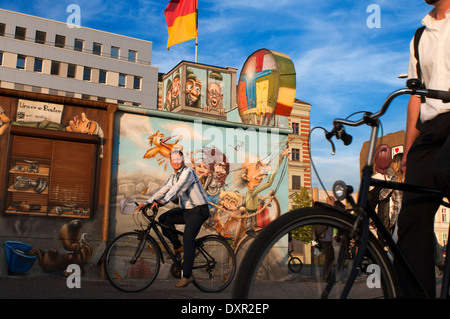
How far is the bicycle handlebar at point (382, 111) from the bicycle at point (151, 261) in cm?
403

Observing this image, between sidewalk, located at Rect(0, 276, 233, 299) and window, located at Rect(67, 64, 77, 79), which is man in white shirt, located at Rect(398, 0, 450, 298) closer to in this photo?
sidewalk, located at Rect(0, 276, 233, 299)

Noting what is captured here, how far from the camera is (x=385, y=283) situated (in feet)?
7.25

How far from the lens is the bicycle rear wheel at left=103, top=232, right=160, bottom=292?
5812 millimetres

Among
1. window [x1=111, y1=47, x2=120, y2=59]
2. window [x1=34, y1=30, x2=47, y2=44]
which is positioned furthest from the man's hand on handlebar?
window [x1=111, y1=47, x2=120, y2=59]

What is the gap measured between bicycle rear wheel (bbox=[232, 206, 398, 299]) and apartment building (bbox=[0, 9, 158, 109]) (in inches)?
2153

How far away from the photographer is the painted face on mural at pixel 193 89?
32250 mm

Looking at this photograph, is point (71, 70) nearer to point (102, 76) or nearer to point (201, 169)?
point (102, 76)

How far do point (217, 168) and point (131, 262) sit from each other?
472cm

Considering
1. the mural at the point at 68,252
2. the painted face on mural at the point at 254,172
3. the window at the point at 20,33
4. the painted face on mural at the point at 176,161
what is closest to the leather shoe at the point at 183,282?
the painted face on mural at the point at 176,161

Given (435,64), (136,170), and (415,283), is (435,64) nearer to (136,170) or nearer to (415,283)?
(415,283)

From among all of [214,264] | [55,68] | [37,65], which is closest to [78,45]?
[55,68]

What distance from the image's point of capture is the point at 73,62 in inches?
2244

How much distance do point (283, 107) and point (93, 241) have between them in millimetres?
7639
